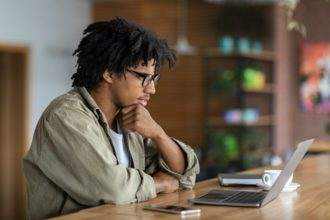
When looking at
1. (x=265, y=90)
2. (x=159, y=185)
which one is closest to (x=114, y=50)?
(x=159, y=185)

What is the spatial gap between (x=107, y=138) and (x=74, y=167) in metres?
0.26

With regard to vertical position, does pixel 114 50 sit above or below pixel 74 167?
above

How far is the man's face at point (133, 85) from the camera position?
2234 mm

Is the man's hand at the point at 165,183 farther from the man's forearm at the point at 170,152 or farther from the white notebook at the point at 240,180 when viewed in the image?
the white notebook at the point at 240,180

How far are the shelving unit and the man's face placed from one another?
458cm

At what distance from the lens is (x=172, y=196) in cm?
217

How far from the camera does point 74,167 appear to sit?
6.56 ft

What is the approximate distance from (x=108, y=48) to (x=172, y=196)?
0.58 m

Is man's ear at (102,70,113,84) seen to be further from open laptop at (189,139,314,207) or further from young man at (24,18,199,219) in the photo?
open laptop at (189,139,314,207)

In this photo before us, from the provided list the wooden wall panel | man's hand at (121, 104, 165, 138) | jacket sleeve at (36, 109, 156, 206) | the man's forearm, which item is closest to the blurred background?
the wooden wall panel

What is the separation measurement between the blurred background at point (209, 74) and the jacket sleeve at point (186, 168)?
4.02 m

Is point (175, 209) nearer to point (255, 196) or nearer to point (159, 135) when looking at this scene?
point (255, 196)

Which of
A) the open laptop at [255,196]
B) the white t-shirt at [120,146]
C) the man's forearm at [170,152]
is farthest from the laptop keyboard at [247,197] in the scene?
the white t-shirt at [120,146]

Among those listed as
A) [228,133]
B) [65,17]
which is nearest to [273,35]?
[228,133]
